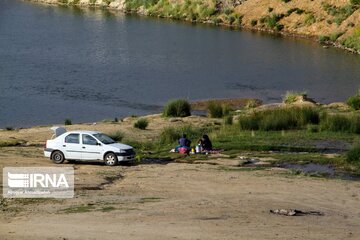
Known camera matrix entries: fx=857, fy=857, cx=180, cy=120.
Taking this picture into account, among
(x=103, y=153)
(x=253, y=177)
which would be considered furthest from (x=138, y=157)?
(x=253, y=177)

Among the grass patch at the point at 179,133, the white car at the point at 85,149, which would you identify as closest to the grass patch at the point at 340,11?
the grass patch at the point at 179,133

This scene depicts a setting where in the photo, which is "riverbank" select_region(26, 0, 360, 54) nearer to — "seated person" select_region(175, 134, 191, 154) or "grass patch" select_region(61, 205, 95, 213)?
"seated person" select_region(175, 134, 191, 154)

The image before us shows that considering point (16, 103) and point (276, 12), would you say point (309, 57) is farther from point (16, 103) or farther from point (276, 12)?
point (16, 103)

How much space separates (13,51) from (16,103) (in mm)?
26883

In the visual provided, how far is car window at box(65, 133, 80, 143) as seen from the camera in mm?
33125

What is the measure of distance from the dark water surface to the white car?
773 inches

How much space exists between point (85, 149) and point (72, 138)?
0.80m

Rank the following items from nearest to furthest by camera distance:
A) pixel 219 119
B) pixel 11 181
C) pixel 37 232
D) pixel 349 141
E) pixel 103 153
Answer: pixel 37 232, pixel 11 181, pixel 103 153, pixel 349 141, pixel 219 119

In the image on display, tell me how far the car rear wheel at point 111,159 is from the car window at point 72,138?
4.30 feet

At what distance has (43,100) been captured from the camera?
61.7 meters

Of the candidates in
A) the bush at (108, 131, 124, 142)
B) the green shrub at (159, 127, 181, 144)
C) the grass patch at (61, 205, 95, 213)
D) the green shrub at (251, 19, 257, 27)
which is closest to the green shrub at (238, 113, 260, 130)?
the green shrub at (159, 127, 181, 144)

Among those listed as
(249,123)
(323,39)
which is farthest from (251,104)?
(323,39)

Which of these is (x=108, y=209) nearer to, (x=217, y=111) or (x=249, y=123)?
(x=249, y=123)

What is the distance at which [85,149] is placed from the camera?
32.9 meters
